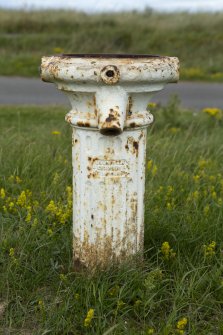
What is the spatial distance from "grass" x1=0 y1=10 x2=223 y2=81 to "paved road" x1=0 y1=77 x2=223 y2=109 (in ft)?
2.94

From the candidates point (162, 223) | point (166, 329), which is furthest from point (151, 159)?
point (166, 329)

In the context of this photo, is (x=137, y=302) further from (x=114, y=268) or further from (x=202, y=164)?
(x=202, y=164)

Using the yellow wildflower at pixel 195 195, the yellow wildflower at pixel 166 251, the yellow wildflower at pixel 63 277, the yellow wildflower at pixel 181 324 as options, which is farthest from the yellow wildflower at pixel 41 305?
the yellow wildflower at pixel 195 195

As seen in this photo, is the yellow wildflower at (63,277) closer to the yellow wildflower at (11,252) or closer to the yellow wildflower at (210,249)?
the yellow wildflower at (11,252)

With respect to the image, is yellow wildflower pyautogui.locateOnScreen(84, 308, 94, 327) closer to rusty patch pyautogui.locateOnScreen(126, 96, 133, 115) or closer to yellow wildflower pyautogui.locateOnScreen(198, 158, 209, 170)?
rusty patch pyautogui.locateOnScreen(126, 96, 133, 115)

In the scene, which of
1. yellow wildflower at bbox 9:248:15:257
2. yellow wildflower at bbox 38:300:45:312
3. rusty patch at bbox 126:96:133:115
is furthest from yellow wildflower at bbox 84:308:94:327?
rusty patch at bbox 126:96:133:115

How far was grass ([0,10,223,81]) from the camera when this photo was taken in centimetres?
1256

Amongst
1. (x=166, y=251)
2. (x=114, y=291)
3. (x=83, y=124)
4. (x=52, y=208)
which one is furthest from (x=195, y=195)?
(x=83, y=124)

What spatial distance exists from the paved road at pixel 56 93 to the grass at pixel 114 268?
192 inches

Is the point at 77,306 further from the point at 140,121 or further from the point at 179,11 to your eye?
the point at 179,11

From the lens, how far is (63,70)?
2.30 metres

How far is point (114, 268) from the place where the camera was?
8.35ft

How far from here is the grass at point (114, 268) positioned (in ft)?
7.72

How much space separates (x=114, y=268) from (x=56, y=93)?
7.68 metres
